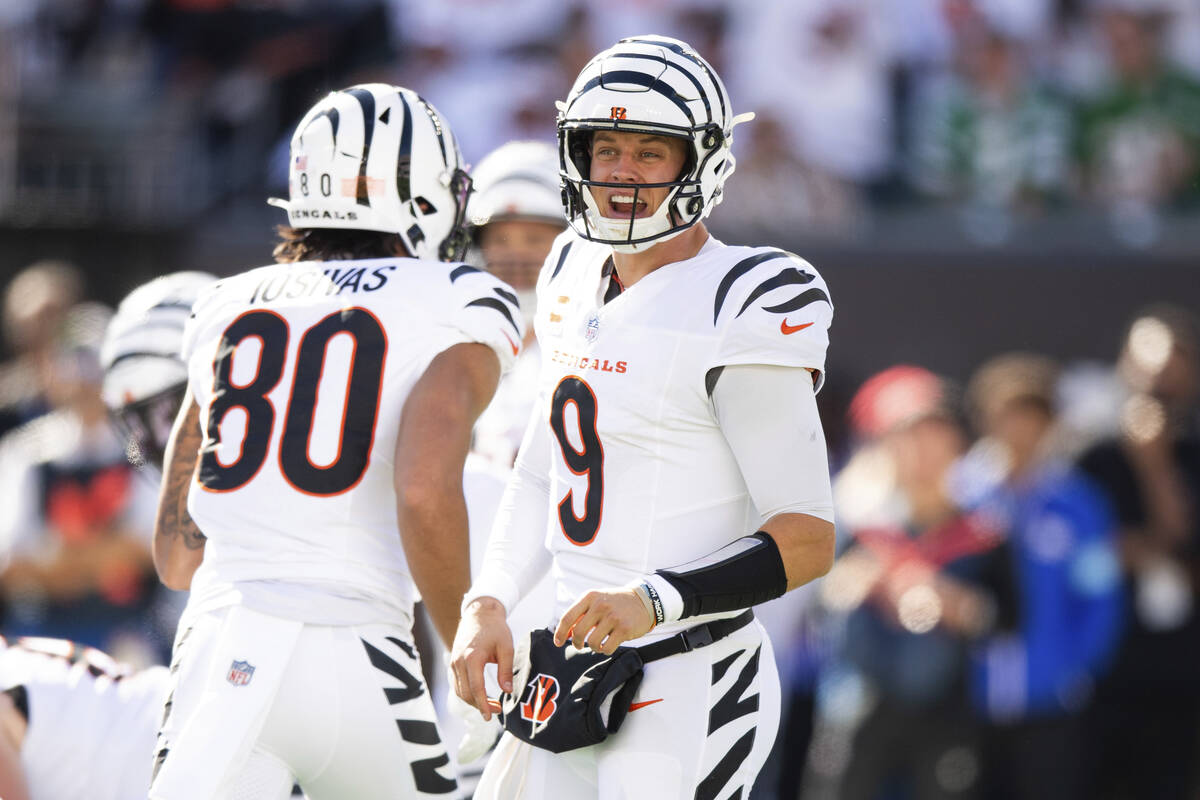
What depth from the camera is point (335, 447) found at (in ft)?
11.2

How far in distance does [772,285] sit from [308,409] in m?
1.00

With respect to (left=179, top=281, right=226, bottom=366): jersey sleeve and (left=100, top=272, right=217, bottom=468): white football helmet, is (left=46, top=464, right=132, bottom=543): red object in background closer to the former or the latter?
(left=100, top=272, right=217, bottom=468): white football helmet

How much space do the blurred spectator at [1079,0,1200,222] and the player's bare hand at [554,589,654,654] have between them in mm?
6973

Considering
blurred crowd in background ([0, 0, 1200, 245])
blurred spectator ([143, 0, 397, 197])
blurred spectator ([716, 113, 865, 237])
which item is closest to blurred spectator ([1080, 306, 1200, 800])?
blurred crowd in background ([0, 0, 1200, 245])

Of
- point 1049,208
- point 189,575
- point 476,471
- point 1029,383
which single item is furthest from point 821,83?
point 189,575

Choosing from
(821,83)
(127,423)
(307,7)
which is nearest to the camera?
(127,423)

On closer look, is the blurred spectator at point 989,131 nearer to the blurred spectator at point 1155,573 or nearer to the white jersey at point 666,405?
the blurred spectator at point 1155,573

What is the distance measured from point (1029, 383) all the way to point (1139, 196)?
2491mm

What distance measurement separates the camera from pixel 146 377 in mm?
4516

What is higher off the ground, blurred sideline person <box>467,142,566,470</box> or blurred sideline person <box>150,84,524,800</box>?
blurred sideline person <box>467,142,566,470</box>

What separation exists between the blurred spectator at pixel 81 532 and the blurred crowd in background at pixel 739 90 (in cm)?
282

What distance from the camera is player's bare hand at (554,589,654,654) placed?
2811mm

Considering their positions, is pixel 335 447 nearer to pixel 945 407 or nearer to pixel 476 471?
pixel 476 471

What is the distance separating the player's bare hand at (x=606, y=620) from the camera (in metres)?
2.81
